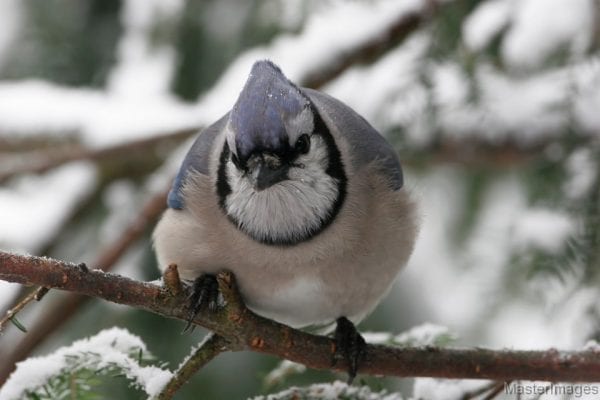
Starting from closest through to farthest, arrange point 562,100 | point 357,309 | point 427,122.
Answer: point 357,309 < point 562,100 < point 427,122

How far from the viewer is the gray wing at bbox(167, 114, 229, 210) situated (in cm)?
182

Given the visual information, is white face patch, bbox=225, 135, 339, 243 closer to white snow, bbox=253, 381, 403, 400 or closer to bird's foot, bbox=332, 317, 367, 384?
bird's foot, bbox=332, 317, 367, 384

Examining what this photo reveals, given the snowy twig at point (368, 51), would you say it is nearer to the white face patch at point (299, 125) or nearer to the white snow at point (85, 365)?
the white face patch at point (299, 125)

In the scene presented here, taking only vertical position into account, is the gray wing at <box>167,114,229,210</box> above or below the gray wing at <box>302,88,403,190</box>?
below

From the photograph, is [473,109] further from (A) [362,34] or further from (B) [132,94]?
(B) [132,94]

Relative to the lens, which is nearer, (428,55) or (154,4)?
(428,55)

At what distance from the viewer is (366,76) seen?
254 centimetres

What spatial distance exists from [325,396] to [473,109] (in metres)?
1.05

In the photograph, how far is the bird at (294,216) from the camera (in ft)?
5.14

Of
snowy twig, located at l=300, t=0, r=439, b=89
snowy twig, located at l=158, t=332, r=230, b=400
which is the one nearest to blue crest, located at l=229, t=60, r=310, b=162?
snowy twig, located at l=158, t=332, r=230, b=400

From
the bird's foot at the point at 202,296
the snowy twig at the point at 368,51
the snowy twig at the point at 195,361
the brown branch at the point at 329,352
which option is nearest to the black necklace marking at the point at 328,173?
the bird's foot at the point at 202,296

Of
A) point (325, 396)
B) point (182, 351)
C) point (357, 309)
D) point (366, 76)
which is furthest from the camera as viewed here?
point (366, 76)

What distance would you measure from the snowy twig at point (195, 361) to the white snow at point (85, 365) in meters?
0.01

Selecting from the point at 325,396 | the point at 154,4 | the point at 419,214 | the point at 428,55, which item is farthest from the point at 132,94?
the point at 325,396
